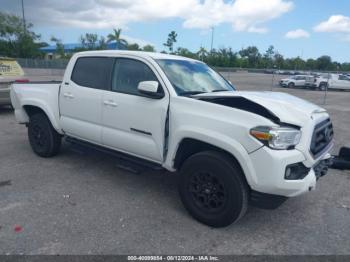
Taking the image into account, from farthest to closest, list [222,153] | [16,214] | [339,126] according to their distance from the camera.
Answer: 1. [339,126]
2. [16,214]
3. [222,153]

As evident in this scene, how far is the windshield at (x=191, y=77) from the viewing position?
3.92 m

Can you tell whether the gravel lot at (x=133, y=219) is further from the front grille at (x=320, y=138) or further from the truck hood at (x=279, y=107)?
the truck hood at (x=279, y=107)

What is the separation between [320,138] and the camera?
137 inches

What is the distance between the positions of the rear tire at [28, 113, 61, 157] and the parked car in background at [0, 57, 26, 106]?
396cm

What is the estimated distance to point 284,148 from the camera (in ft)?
9.82

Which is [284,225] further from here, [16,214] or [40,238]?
[16,214]

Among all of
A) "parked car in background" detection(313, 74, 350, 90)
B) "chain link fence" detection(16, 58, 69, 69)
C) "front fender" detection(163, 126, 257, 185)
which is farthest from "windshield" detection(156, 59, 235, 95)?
"chain link fence" detection(16, 58, 69, 69)

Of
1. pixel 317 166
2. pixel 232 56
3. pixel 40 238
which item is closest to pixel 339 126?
pixel 317 166

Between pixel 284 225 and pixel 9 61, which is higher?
pixel 9 61

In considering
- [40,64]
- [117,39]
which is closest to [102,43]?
[117,39]

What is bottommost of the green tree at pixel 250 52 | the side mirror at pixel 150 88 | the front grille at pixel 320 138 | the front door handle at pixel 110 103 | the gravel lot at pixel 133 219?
the gravel lot at pixel 133 219

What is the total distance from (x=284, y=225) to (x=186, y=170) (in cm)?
130

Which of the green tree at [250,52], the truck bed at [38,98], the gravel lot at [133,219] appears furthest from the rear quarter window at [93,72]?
the green tree at [250,52]

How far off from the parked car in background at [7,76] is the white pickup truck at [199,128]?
4.77 meters
